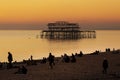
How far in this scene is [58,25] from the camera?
144875 millimetres

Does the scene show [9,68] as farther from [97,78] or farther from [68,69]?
[97,78]

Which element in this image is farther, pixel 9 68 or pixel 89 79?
pixel 9 68

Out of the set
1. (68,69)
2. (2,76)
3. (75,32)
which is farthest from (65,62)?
(75,32)

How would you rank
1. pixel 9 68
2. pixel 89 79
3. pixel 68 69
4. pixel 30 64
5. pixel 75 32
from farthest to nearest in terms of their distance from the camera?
1. pixel 75 32
2. pixel 30 64
3. pixel 9 68
4. pixel 68 69
5. pixel 89 79

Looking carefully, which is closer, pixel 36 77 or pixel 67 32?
pixel 36 77

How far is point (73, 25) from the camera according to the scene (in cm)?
14475

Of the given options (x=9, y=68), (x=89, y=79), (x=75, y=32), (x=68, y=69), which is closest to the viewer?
(x=89, y=79)

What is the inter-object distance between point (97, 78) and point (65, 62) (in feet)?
34.7

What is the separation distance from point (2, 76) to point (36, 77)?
2.38 meters

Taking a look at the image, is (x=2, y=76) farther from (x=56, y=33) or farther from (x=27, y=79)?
(x=56, y=33)

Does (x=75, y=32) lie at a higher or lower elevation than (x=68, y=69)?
higher

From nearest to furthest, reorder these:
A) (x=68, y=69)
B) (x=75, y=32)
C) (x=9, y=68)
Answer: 1. (x=68, y=69)
2. (x=9, y=68)
3. (x=75, y=32)

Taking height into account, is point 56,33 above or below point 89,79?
above

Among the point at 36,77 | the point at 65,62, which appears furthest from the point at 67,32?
the point at 36,77
